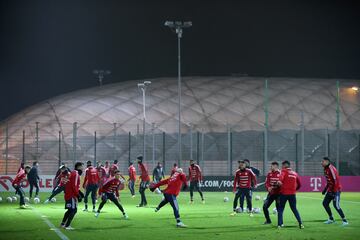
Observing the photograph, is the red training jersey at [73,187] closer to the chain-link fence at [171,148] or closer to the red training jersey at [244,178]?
the red training jersey at [244,178]

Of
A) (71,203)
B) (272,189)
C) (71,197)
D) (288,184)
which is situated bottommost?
(71,203)

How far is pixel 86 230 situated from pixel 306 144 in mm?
49893

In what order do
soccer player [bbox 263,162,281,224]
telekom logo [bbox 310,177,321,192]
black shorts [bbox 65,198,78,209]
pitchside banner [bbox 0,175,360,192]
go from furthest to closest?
telekom logo [bbox 310,177,321,192] < pitchside banner [bbox 0,175,360,192] < soccer player [bbox 263,162,281,224] < black shorts [bbox 65,198,78,209]

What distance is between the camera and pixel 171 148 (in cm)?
6681

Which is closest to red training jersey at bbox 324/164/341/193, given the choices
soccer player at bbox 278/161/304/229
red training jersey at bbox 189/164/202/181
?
soccer player at bbox 278/161/304/229

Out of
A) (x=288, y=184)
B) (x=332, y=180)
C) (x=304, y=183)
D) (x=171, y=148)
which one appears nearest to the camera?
(x=288, y=184)

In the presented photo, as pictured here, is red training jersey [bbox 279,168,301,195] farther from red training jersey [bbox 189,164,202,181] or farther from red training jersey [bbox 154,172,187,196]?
red training jersey [bbox 189,164,202,181]

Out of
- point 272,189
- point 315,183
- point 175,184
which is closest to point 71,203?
point 175,184

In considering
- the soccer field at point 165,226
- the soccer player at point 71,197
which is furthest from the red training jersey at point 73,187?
the soccer field at point 165,226

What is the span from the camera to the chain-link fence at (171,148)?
58438mm

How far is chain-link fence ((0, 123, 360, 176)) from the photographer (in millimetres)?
58438

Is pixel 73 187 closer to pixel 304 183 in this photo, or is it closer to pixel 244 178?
pixel 244 178

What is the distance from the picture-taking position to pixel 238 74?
9625 centimetres

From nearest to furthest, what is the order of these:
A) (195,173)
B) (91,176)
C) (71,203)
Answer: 1. (71,203)
2. (91,176)
3. (195,173)
